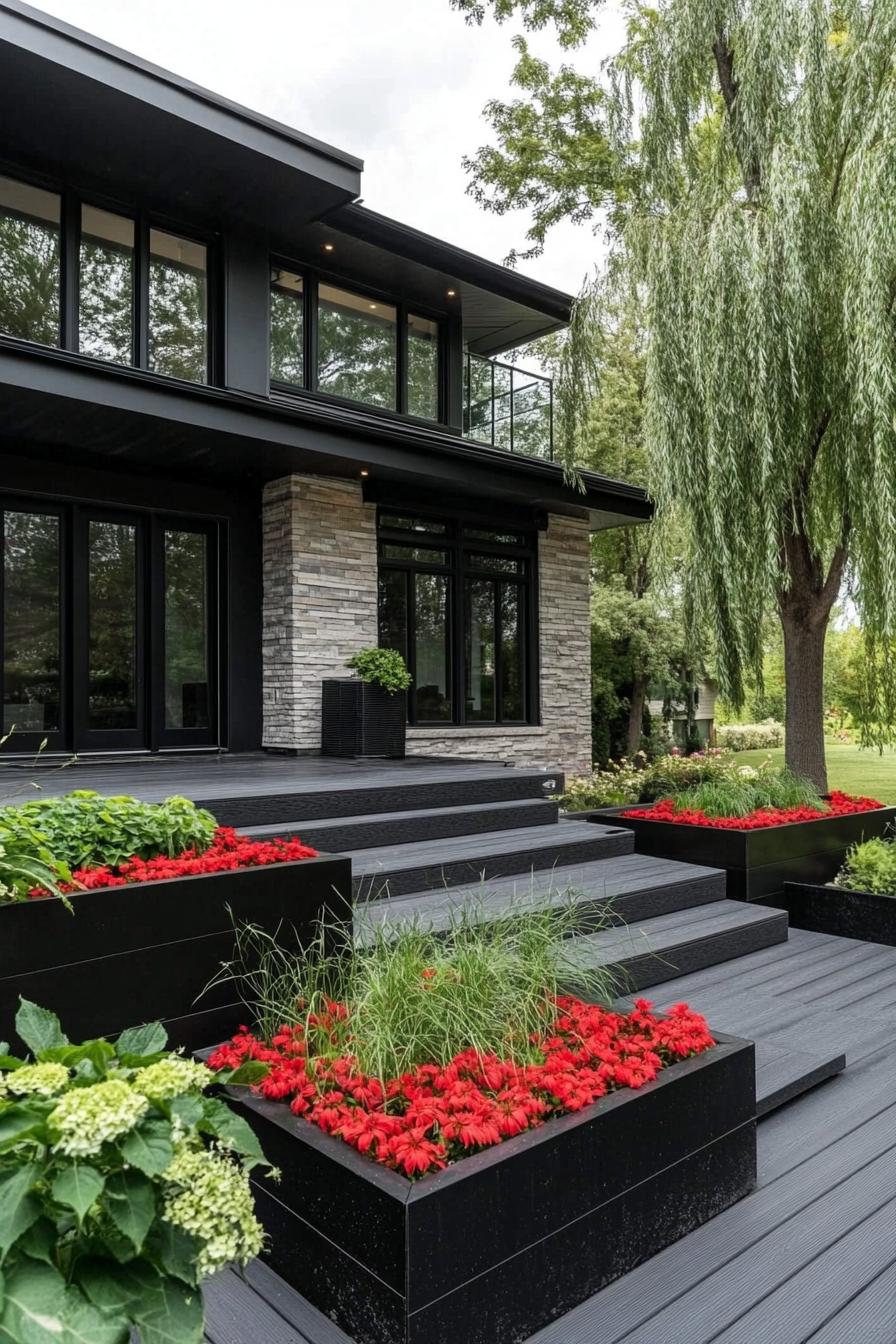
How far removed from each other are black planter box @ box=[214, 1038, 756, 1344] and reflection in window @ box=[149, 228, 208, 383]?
6575mm

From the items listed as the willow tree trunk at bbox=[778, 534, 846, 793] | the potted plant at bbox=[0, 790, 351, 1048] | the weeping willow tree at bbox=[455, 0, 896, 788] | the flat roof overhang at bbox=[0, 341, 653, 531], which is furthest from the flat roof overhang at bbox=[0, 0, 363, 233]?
the potted plant at bbox=[0, 790, 351, 1048]

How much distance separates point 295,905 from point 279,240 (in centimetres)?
708

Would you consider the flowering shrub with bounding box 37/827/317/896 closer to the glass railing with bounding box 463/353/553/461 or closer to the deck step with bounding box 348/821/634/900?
the deck step with bounding box 348/821/634/900

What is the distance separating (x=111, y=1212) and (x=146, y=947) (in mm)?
1613

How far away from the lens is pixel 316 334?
8688 millimetres

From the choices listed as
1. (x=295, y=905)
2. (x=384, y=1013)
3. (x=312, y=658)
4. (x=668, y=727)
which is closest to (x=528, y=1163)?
(x=384, y=1013)

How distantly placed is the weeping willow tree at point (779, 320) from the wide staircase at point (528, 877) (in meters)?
1.93

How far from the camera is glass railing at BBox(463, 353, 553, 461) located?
10086 mm

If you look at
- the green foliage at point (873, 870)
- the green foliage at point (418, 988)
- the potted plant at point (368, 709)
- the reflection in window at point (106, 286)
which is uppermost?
the reflection in window at point (106, 286)

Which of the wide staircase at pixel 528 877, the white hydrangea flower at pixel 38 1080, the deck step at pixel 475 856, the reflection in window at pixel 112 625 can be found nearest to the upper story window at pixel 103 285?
the reflection in window at pixel 112 625

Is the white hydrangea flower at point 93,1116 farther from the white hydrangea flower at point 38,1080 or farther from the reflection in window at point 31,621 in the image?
the reflection in window at point 31,621

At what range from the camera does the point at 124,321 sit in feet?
23.3

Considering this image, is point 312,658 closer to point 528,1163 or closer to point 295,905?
point 295,905

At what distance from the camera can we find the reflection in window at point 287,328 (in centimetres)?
840
